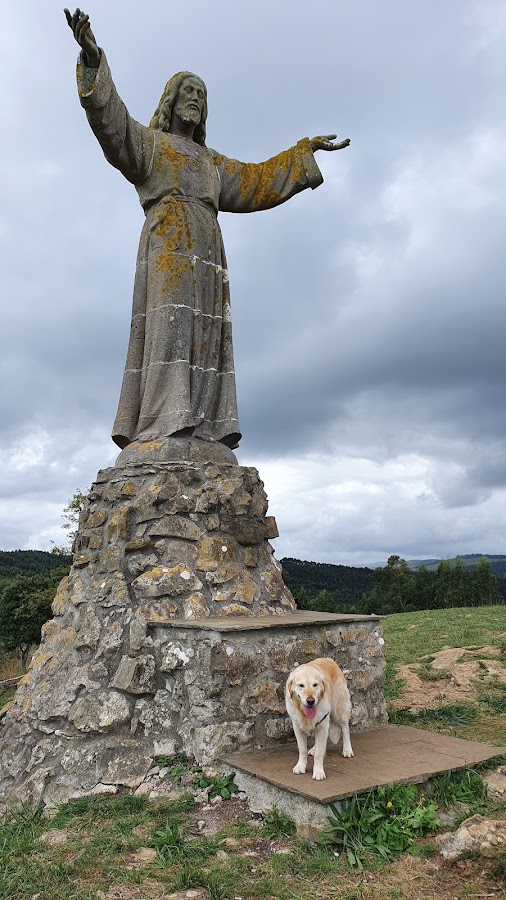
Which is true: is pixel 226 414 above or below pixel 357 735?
above

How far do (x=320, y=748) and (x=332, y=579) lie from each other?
121 feet

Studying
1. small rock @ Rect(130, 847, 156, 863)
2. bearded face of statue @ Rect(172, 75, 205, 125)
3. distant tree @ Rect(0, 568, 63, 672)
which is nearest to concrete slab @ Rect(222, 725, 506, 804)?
small rock @ Rect(130, 847, 156, 863)

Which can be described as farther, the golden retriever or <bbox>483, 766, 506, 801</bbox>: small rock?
<bbox>483, 766, 506, 801</bbox>: small rock

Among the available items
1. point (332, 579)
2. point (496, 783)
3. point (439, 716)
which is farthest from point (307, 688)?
point (332, 579)

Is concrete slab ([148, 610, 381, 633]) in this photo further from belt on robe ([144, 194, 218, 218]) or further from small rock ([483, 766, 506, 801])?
belt on robe ([144, 194, 218, 218])

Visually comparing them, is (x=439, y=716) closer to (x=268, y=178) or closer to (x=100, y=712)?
(x=100, y=712)

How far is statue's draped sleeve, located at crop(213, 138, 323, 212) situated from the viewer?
25.5 feet

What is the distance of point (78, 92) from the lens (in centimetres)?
628

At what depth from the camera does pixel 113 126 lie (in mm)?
6648

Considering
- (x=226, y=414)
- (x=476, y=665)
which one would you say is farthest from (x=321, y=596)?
(x=226, y=414)

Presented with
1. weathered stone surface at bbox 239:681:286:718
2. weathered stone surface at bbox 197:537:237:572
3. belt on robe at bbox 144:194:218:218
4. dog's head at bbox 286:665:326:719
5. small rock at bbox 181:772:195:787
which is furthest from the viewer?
belt on robe at bbox 144:194:218:218

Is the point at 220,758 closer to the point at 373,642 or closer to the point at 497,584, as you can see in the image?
the point at 373,642

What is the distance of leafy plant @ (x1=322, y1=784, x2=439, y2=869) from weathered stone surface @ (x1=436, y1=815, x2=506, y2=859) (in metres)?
0.17

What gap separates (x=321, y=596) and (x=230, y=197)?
23409 millimetres
